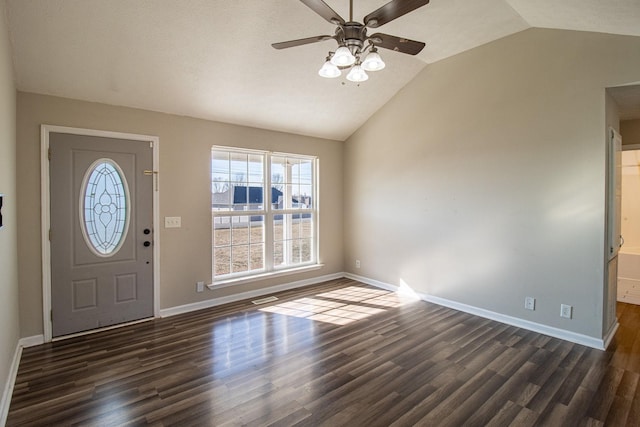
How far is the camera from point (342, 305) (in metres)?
4.38

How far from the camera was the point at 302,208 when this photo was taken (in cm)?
547

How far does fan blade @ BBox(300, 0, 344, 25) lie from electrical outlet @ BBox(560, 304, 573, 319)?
348 cm

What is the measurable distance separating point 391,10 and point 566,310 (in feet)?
11.0

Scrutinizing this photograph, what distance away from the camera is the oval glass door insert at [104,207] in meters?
3.48

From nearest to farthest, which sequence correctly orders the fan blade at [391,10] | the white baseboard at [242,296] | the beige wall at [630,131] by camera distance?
the fan blade at [391,10], the beige wall at [630,131], the white baseboard at [242,296]

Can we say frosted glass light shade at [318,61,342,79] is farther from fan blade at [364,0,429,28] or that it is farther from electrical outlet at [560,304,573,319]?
electrical outlet at [560,304,573,319]

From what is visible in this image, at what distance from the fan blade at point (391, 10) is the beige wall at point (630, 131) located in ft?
12.3

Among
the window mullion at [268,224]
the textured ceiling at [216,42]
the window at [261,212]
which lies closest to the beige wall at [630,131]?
the textured ceiling at [216,42]

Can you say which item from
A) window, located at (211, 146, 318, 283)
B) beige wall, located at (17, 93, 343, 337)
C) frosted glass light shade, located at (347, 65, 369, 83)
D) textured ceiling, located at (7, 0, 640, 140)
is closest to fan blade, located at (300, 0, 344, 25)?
frosted glass light shade, located at (347, 65, 369, 83)

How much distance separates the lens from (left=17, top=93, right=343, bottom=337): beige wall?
10.4 ft

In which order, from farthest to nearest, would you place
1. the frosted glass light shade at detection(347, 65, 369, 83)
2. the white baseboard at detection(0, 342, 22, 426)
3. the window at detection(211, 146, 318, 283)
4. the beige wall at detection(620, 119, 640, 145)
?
1. the window at detection(211, 146, 318, 283)
2. the beige wall at detection(620, 119, 640, 145)
3. the frosted glass light shade at detection(347, 65, 369, 83)
4. the white baseboard at detection(0, 342, 22, 426)

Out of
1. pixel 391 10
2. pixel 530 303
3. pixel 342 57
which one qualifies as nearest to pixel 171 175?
pixel 342 57

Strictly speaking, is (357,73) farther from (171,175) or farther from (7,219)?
(7,219)

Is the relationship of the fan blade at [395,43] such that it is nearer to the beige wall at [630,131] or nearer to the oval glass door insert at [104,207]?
the oval glass door insert at [104,207]
